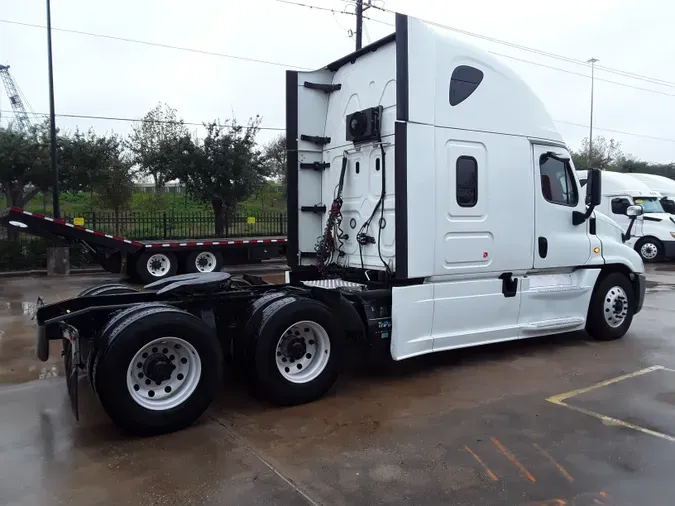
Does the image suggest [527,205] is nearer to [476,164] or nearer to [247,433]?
[476,164]

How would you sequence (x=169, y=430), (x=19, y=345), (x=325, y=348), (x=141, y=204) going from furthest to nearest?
(x=141, y=204) < (x=19, y=345) < (x=325, y=348) < (x=169, y=430)

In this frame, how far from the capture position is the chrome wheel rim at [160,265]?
602 inches

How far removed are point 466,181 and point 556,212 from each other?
1.58 metres

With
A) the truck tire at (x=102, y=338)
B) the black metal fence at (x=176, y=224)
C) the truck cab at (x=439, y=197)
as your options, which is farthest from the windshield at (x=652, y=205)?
the truck tire at (x=102, y=338)

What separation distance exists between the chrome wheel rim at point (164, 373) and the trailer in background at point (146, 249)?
10.7 meters

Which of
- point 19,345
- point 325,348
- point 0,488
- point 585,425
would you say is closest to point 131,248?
point 19,345

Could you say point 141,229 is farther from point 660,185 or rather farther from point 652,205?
point 660,185

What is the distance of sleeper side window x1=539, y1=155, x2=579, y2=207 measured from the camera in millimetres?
7109

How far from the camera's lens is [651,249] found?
20.9 metres

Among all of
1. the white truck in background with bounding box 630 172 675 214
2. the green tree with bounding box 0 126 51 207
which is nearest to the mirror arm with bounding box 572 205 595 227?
the white truck in background with bounding box 630 172 675 214

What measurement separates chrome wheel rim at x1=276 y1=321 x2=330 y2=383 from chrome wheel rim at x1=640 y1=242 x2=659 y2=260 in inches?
750

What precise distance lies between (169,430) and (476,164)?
13.7 feet

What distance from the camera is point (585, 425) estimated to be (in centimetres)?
491

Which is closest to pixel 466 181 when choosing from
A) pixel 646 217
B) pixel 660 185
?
pixel 646 217
